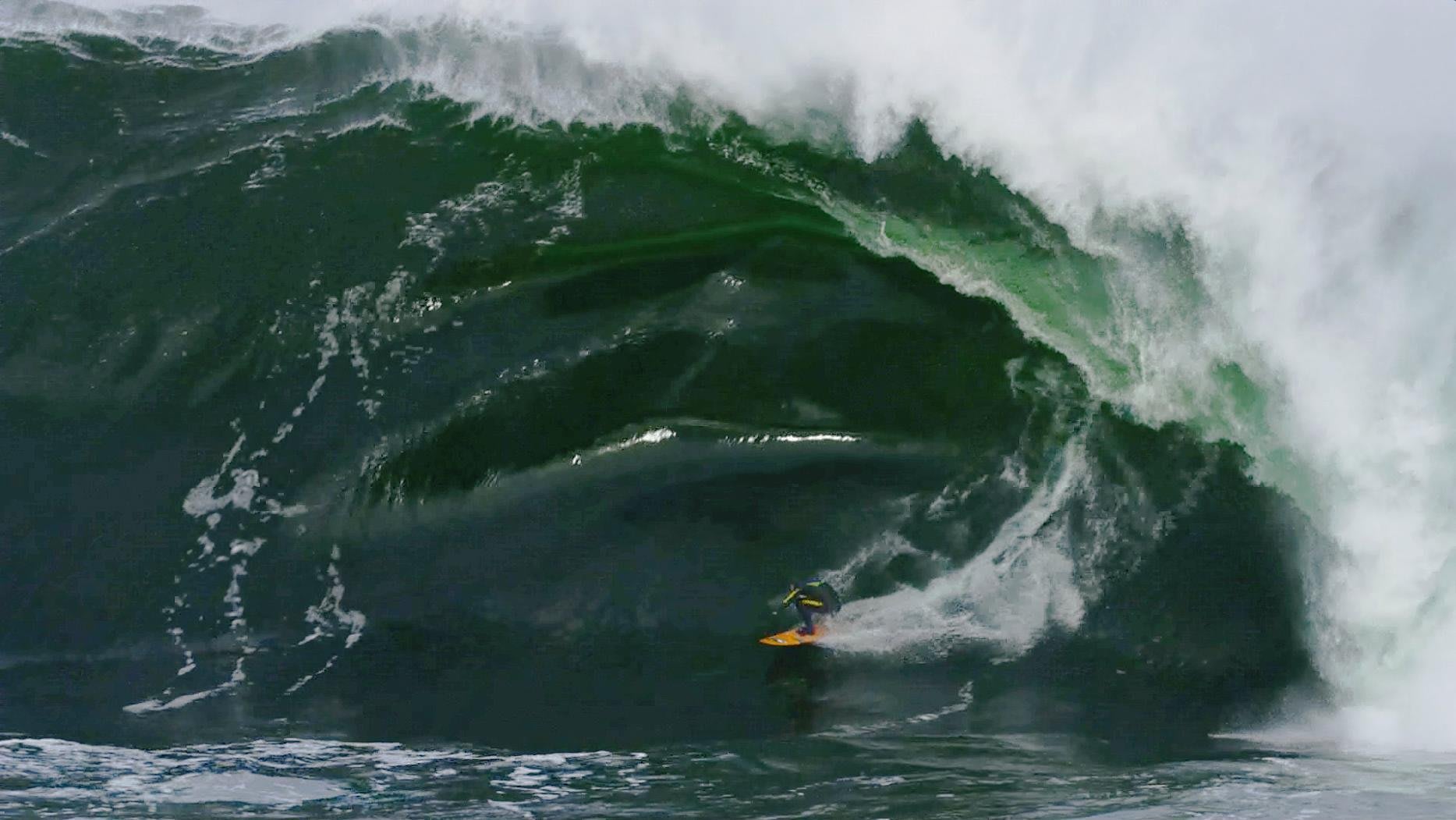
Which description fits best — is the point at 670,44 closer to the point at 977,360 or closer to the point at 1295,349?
the point at 977,360

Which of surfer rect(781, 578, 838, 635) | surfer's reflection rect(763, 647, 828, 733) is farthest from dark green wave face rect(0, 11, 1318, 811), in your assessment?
surfer rect(781, 578, 838, 635)

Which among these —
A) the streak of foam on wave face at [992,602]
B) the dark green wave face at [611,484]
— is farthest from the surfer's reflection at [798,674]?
the streak of foam on wave face at [992,602]

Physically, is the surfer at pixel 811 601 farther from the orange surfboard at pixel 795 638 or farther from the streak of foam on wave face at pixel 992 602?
the streak of foam on wave face at pixel 992 602

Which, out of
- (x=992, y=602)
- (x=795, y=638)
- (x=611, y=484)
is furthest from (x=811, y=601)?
(x=611, y=484)

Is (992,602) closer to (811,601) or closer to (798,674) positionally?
(811,601)

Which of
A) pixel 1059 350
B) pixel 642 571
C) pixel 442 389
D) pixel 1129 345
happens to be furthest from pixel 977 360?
pixel 442 389

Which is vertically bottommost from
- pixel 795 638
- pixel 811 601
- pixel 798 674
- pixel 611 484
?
pixel 798 674
